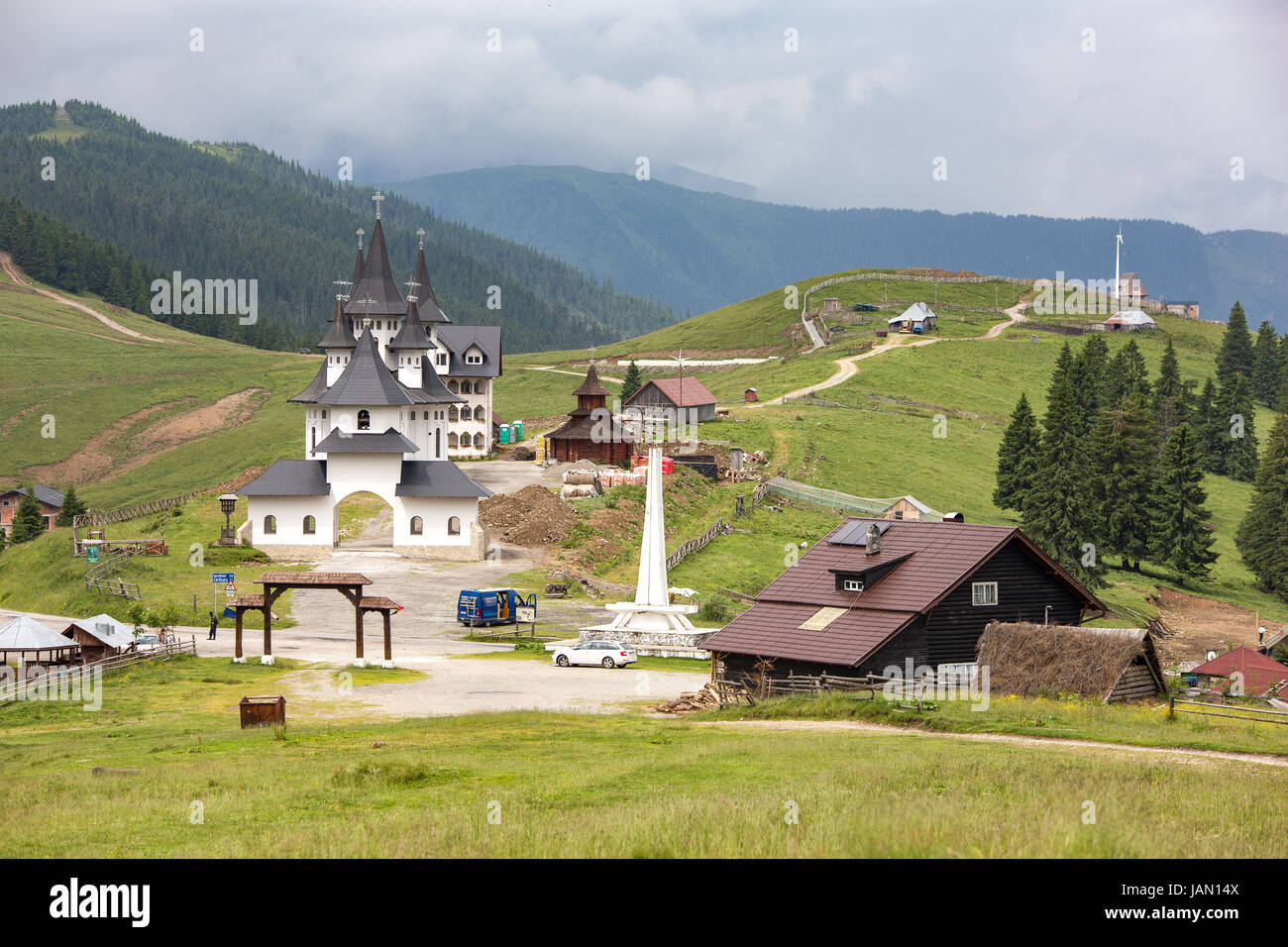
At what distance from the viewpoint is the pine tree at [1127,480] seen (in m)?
87.3

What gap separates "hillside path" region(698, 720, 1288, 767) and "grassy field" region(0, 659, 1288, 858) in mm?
1101

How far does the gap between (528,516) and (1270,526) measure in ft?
164

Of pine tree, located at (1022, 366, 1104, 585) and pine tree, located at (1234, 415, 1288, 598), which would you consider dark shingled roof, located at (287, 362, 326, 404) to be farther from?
pine tree, located at (1234, 415, 1288, 598)

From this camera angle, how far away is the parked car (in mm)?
46219

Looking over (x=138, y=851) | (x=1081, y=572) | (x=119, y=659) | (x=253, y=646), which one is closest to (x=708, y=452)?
(x=1081, y=572)

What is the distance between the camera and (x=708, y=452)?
292ft

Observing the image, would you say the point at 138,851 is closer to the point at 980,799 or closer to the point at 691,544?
the point at 980,799

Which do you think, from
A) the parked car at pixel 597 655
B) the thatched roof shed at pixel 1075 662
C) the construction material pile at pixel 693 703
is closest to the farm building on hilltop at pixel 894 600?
the construction material pile at pixel 693 703

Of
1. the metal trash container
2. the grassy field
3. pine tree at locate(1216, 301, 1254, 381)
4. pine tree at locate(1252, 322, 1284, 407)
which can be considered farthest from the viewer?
pine tree at locate(1216, 301, 1254, 381)

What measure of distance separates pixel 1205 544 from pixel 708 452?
32.9 m

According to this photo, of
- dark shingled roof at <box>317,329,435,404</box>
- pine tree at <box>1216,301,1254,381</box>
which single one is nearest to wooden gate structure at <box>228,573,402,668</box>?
dark shingled roof at <box>317,329,435,404</box>

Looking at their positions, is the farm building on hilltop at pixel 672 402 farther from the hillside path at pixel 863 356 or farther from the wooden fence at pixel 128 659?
the wooden fence at pixel 128 659
